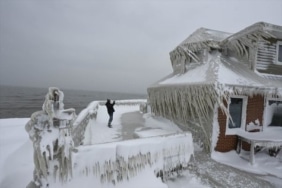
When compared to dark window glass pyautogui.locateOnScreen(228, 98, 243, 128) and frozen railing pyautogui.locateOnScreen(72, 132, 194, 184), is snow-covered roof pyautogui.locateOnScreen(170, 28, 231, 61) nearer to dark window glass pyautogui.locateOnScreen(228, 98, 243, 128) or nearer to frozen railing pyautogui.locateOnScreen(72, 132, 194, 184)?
dark window glass pyautogui.locateOnScreen(228, 98, 243, 128)

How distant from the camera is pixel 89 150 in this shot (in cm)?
421

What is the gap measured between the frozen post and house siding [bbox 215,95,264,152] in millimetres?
6601

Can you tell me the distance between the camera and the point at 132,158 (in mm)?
4816

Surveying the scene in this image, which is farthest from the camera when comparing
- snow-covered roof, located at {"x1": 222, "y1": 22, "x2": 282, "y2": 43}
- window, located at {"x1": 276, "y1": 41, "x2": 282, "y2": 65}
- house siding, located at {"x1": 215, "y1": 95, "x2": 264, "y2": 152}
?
window, located at {"x1": 276, "y1": 41, "x2": 282, "y2": 65}

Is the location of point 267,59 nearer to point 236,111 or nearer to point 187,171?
point 236,111

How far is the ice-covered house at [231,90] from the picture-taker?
742 centimetres

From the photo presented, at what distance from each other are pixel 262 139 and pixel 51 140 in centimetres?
789

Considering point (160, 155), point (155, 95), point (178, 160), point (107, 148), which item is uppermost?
point (155, 95)

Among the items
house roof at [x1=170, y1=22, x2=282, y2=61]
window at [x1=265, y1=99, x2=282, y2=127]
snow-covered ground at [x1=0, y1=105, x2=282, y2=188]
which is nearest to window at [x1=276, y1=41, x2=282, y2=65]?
house roof at [x1=170, y1=22, x2=282, y2=61]

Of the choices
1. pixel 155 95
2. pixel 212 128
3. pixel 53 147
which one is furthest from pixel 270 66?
pixel 53 147

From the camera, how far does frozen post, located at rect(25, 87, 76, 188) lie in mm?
3533

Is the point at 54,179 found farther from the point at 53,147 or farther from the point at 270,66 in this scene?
the point at 270,66

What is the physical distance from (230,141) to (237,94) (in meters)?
2.31

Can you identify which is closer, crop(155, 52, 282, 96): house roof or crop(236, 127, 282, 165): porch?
crop(236, 127, 282, 165): porch
